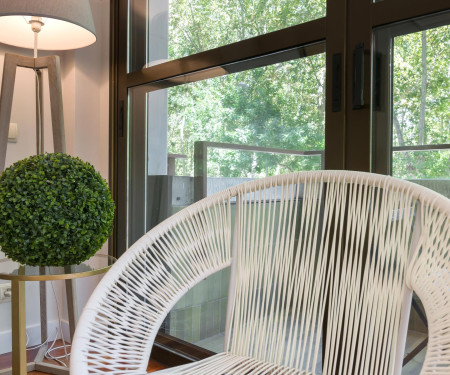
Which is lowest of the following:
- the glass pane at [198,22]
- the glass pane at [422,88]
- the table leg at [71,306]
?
the table leg at [71,306]

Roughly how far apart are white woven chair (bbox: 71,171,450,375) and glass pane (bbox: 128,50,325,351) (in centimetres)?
32

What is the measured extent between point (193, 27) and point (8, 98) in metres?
0.72

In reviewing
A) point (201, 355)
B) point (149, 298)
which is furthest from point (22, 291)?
point (201, 355)

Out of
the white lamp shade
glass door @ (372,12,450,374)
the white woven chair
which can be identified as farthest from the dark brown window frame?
the white lamp shade

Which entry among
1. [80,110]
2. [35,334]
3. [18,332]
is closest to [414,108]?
[18,332]

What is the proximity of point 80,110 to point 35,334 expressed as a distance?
1.03 metres

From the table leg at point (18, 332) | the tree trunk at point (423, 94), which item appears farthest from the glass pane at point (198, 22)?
the table leg at point (18, 332)

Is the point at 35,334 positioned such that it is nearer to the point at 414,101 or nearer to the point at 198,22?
the point at 198,22

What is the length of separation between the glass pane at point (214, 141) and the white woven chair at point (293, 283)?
0.32 metres

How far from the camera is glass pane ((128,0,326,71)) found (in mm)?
1438

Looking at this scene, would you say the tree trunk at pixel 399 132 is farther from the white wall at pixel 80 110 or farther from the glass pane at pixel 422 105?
the white wall at pixel 80 110

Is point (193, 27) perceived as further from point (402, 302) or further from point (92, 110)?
point (402, 302)

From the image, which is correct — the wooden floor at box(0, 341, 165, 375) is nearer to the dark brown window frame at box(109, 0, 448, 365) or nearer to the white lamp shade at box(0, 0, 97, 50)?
the dark brown window frame at box(109, 0, 448, 365)

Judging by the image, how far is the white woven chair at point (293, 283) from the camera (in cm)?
87
